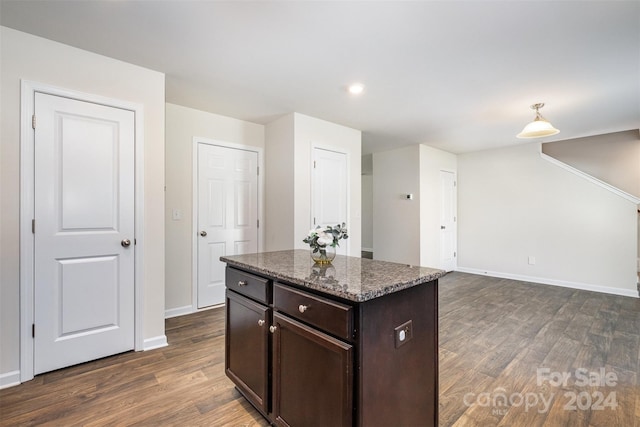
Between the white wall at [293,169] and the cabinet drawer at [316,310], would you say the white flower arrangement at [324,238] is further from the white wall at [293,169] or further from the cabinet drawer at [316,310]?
the white wall at [293,169]

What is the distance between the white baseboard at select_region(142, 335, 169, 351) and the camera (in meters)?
2.47

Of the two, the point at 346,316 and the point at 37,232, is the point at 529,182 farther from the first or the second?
the point at 37,232

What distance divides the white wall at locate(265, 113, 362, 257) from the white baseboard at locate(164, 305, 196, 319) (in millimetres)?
1204

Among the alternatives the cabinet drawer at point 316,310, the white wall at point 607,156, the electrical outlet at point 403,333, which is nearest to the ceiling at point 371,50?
the white wall at point 607,156

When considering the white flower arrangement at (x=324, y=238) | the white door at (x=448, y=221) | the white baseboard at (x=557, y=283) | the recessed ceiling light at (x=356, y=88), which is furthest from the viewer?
the white door at (x=448, y=221)

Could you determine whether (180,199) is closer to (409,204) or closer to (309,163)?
(309,163)

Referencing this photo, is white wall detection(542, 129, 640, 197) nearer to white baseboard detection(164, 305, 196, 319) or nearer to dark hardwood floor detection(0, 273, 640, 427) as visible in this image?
dark hardwood floor detection(0, 273, 640, 427)

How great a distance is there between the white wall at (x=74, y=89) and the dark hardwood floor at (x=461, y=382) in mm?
369

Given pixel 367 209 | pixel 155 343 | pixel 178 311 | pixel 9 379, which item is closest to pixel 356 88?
pixel 155 343

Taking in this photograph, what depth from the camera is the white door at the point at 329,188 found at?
377cm

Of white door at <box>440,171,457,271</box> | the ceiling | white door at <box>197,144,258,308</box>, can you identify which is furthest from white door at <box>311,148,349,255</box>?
white door at <box>440,171,457,271</box>

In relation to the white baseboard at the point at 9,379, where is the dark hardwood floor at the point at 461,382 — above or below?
below

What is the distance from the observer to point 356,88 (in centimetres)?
284

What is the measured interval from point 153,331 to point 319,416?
6.37 ft
